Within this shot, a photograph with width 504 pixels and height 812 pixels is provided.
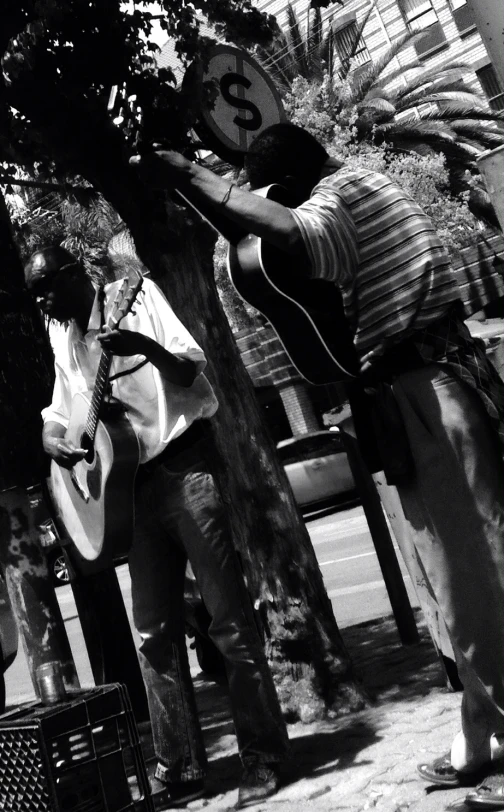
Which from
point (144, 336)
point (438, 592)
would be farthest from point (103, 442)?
point (438, 592)

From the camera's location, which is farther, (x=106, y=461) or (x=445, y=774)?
(x=106, y=461)

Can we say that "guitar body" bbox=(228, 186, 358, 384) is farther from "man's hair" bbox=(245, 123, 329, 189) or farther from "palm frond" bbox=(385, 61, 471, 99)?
"palm frond" bbox=(385, 61, 471, 99)

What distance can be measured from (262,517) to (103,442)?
4.43 ft

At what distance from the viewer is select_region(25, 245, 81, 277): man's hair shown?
4.18 metres

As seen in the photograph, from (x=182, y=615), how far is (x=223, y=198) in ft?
6.25

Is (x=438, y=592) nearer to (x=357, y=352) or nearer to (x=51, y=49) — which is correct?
(x=357, y=352)

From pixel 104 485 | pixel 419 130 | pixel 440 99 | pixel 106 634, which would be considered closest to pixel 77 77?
pixel 104 485

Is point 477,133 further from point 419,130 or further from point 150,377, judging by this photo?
point 150,377

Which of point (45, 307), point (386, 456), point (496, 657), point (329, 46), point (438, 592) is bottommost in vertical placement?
point (496, 657)

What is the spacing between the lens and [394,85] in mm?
36875

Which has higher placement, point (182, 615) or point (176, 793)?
point (182, 615)

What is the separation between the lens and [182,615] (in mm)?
4133

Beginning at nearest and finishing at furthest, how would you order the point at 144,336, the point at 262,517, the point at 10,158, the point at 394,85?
the point at 144,336 < the point at 10,158 < the point at 262,517 < the point at 394,85

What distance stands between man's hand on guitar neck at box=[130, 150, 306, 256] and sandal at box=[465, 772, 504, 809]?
5.40ft
